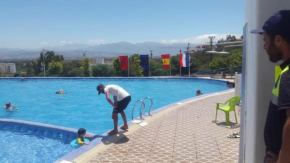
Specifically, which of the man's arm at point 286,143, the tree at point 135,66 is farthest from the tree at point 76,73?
the man's arm at point 286,143

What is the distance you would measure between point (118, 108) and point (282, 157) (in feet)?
15.5

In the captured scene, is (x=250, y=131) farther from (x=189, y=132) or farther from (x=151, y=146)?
(x=189, y=132)

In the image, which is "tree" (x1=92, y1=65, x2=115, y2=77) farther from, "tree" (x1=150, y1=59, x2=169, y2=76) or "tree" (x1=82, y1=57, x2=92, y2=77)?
"tree" (x1=150, y1=59, x2=169, y2=76)

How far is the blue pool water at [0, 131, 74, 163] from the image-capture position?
6.42 metres

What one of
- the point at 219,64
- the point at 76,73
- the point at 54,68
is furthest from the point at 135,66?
the point at 54,68

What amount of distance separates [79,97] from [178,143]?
12.0 metres

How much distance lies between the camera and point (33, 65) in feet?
97.5

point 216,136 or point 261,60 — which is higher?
point 261,60

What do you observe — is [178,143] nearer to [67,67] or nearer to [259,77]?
[259,77]

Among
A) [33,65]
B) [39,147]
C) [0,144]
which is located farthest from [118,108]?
[33,65]

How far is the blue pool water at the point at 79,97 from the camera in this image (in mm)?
11469

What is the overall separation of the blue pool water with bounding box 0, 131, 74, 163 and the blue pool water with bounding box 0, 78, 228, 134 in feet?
7.57

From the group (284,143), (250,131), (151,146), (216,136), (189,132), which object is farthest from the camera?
(189,132)

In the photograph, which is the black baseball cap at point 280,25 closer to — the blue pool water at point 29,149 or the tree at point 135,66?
the blue pool water at point 29,149
